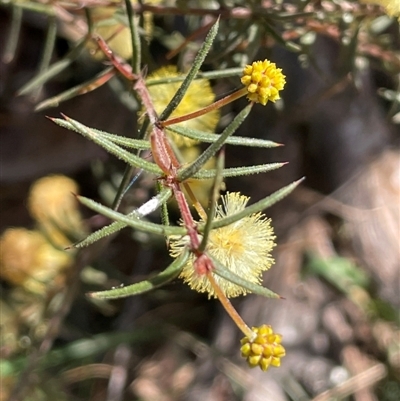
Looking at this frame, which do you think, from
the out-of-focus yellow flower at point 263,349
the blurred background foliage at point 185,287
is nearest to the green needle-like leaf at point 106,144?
the out-of-focus yellow flower at point 263,349

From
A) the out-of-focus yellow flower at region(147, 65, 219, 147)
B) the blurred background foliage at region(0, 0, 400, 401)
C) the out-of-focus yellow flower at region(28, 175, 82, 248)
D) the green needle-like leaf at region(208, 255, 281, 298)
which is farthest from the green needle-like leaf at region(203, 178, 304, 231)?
the out-of-focus yellow flower at region(28, 175, 82, 248)

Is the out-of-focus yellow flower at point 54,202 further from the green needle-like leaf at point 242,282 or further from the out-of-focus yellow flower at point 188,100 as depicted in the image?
the green needle-like leaf at point 242,282

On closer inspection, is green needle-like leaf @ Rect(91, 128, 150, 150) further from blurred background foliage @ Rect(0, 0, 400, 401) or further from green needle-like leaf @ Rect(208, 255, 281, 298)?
blurred background foliage @ Rect(0, 0, 400, 401)

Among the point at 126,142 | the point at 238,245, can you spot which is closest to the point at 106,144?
the point at 126,142

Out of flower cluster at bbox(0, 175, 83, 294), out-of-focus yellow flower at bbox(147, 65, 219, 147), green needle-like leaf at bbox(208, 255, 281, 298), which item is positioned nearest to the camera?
green needle-like leaf at bbox(208, 255, 281, 298)

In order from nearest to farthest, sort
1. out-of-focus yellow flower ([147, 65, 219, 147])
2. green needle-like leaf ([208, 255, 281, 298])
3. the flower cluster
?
green needle-like leaf ([208, 255, 281, 298]), out-of-focus yellow flower ([147, 65, 219, 147]), the flower cluster

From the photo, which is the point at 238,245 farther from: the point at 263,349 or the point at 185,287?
the point at 185,287

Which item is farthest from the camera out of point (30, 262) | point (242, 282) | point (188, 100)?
point (30, 262)
